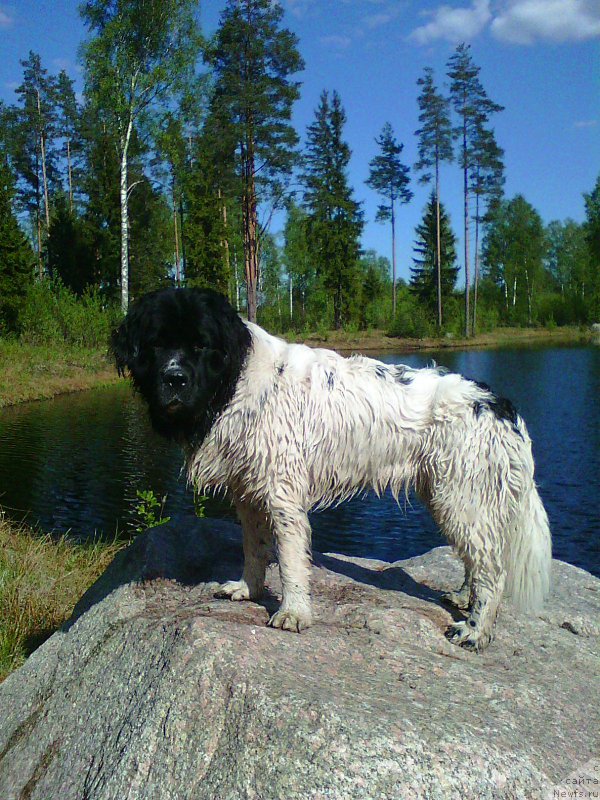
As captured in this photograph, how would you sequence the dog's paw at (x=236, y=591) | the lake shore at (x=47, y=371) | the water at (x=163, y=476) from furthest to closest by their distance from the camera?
the lake shore at (x=47, y=371) → the water at (x=163, y=476) → the dog's paw at (x=236, y=591)

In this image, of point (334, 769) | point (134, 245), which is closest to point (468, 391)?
point (334, 769)

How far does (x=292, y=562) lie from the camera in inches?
174

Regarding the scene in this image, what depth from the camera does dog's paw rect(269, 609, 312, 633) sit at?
4.24 m

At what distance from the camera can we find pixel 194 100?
1345 inches

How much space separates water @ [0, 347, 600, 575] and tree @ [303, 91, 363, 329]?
129ft

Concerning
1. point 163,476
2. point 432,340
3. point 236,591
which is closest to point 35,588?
point 236,591

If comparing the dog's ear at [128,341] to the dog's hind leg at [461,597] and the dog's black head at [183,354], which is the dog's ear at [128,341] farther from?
the dog's hind leg at [461,597]

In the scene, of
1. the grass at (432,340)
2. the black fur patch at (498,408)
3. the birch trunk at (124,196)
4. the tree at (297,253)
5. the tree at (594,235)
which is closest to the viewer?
the black fur patch at (498,408)

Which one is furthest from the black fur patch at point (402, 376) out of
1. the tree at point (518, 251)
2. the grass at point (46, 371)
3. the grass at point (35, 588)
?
the tree at point (518, 251)

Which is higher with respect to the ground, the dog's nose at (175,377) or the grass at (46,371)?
the dog's nose at (175,377)

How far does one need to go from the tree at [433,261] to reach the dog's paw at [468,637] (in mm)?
60827

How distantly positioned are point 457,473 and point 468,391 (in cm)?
55

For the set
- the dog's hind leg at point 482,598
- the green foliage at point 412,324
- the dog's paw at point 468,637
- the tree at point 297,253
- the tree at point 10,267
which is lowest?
the dog's paw at point 468,637

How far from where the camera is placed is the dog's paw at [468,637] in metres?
4.53
